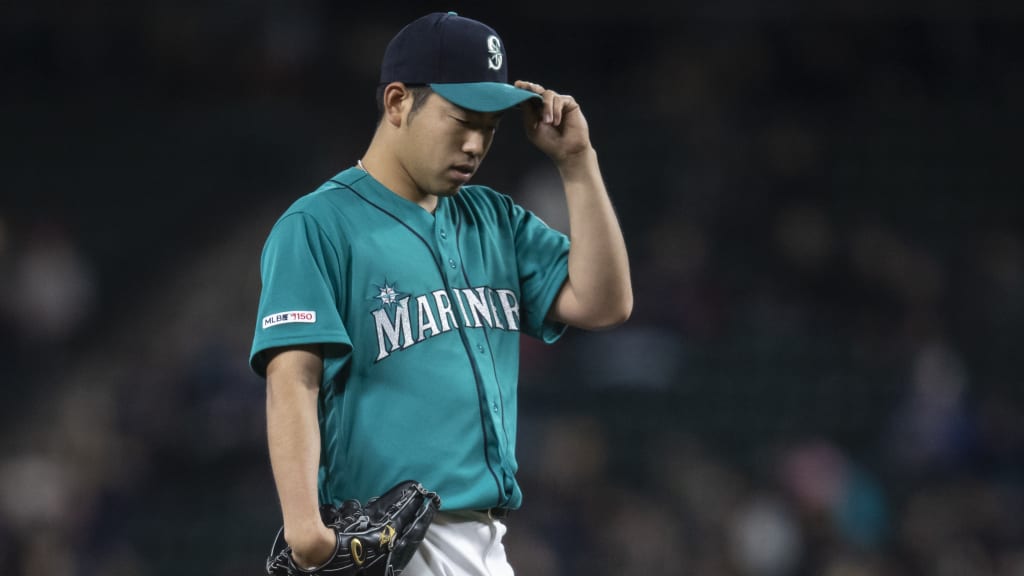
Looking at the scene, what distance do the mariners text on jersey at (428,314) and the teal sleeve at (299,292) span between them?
0.09 meters

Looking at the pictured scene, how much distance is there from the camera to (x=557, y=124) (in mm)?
2664

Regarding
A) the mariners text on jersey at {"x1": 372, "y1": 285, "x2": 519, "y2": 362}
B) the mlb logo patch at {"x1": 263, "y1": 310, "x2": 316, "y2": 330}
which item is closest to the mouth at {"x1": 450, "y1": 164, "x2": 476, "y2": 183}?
the mariners text on jersey at {"x1": 372, "y1": 285, "x2": 519, "y2": 362}

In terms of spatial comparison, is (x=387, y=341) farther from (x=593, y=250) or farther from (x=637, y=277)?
(x=637, y=277)

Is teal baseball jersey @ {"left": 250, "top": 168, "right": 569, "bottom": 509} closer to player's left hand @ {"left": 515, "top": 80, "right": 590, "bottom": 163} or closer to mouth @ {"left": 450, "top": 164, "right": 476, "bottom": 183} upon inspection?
mouth @ {"left": 450, "top": 164, "right": 476, "bottom": 183}

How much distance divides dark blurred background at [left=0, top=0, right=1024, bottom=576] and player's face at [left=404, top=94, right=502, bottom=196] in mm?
4176

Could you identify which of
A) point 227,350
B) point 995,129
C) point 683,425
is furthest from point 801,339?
point 227,350

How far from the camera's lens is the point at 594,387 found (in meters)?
8.45

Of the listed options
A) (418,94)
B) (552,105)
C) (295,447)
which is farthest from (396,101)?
(295,447)

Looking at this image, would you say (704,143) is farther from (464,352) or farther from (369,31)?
(464,352)

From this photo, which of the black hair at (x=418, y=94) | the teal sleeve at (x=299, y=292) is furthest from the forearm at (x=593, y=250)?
the teal sleeve at (x=299, y=292)

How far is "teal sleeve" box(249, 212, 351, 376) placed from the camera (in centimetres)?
235

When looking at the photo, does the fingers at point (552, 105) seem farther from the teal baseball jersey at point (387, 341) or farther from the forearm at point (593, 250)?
the teal baseball jersey at point (387, 341)

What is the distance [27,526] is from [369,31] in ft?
18.0

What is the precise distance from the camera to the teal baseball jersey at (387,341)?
2404mm
